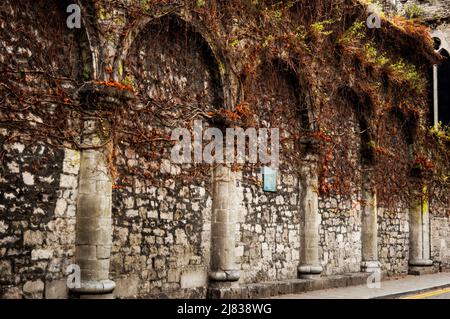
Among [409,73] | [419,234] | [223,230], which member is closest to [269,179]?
[223,230]

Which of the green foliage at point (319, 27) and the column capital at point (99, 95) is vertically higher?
the green foliage at point (319, 27)

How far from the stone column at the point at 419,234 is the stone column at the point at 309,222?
18.1 ft

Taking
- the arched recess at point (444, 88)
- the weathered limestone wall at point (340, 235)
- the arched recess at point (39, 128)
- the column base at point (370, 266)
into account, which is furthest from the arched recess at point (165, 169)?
the arched recess at point (444, 88)

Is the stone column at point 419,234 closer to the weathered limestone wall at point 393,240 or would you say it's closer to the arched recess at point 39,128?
the weathered limestone wall at point 393,240

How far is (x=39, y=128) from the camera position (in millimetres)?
7617

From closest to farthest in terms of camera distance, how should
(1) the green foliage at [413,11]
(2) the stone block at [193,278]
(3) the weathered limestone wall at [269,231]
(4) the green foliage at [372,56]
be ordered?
(2) the stone block at [193,278] → (3) the weathered limestone wall at [269,231] → (4) the green foliage at [372,56] → (1) the green foliage at [413,11]

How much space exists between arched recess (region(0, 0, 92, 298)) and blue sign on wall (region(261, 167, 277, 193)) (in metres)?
4.74

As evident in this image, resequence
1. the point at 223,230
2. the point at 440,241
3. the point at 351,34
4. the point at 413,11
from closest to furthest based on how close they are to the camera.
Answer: the point at 223,230
the point at 351,34
the point at 440,241
the point at 413,11

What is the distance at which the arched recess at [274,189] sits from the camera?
11344 millimetres

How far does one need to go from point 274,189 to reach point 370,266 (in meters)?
4.31

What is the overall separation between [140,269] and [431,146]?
12312mm

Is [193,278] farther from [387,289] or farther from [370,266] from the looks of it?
[370,266]

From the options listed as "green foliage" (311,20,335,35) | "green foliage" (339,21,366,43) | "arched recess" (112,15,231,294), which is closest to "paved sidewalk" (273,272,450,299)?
"arched recess" (112,15,231,294)

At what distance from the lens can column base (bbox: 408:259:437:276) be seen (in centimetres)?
1688
